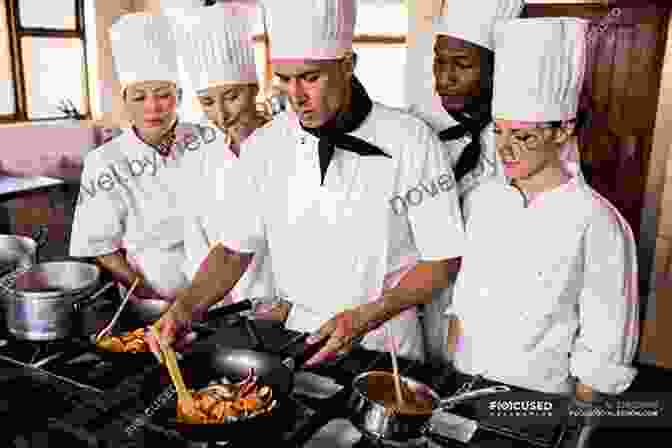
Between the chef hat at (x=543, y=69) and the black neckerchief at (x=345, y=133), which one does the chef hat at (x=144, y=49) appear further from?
the chef hat at (x=543, y=69)

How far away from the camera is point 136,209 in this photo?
7.30ft

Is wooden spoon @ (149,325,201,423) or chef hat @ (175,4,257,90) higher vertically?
chef hat @ (175,4,257,90)

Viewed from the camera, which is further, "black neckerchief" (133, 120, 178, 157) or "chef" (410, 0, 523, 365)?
"black neckerchief" (133, 120, 178, 157)

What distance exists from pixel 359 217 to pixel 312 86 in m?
0.39

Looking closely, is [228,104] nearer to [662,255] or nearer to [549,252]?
[549,252]

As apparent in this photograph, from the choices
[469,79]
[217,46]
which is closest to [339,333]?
[469,79]

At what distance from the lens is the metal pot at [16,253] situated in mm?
1807

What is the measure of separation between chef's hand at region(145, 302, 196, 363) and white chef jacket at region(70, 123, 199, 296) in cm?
71

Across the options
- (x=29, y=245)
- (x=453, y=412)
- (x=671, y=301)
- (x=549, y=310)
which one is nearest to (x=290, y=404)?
(x=453, y=412)

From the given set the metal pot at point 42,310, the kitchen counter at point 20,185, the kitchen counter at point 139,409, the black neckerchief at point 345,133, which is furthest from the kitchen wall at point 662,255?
the kitchen counter at point 20,185

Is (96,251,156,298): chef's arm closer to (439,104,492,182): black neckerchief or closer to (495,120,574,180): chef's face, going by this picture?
(439,104,492,182): black neckerchief

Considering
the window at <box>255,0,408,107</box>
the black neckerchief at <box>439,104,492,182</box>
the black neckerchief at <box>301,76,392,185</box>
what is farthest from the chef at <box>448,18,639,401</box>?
the window at <box>255,0,408,107</box>

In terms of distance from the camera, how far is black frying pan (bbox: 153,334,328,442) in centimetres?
102

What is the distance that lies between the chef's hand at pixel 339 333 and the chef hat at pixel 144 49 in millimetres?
1172
